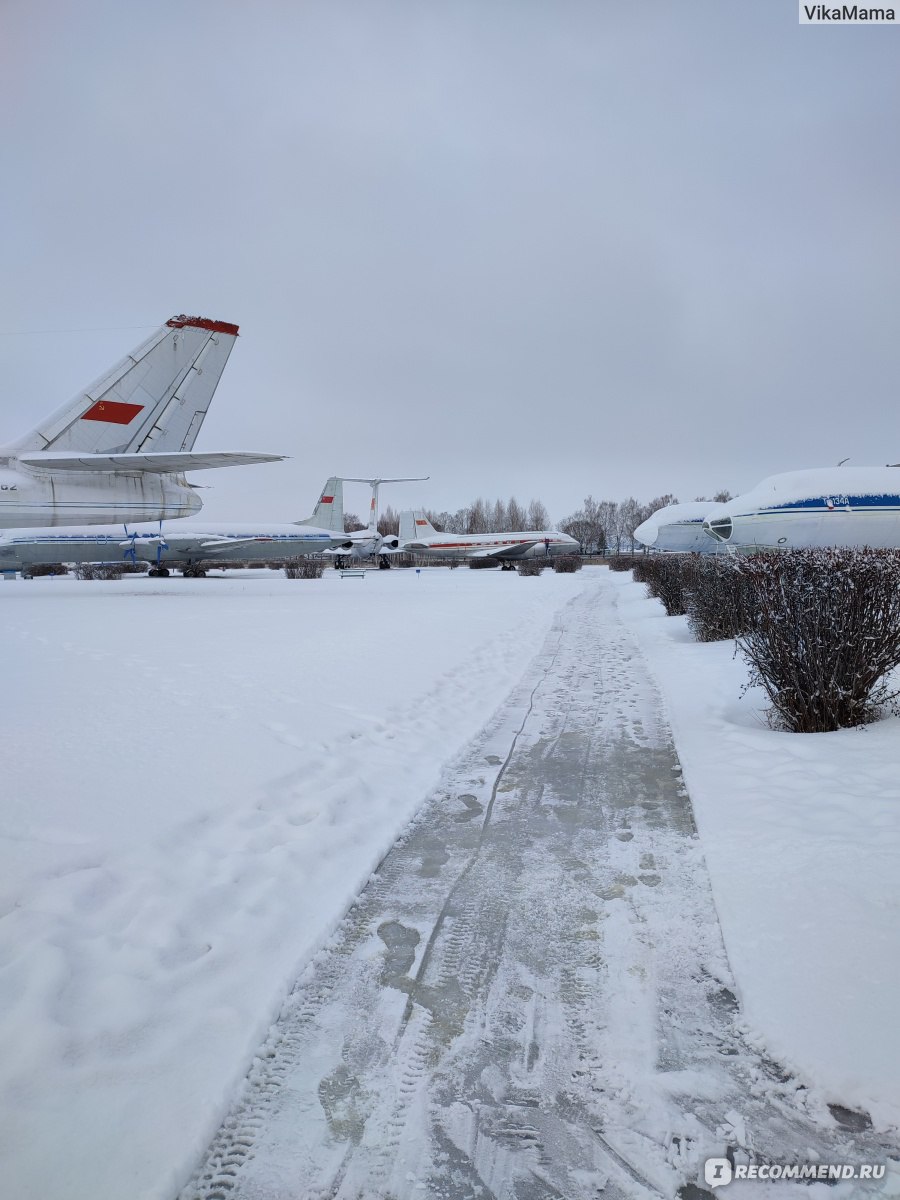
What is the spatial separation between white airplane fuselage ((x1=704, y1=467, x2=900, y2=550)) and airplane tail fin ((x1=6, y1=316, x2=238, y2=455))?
45.3 feet

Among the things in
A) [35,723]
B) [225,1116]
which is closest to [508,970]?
[225,1116]

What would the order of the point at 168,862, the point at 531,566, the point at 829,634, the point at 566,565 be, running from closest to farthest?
the point at 168,862, the point at 829,634, the point at 531,566, the point at 566,565

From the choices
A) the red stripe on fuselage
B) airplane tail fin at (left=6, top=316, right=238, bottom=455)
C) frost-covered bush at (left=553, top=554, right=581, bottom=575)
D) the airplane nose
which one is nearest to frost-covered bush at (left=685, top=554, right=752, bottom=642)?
the airplane nose

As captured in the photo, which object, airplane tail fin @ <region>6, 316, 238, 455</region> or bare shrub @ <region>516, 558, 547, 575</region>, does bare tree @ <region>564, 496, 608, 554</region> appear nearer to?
bare shrub @ <region>516, 558, 547, 575</region>

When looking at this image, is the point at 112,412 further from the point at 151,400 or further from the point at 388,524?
the point at 388,524

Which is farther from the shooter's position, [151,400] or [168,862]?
[151,400]

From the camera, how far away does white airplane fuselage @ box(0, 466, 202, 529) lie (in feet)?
46.8

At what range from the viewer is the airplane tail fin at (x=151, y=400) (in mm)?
14414

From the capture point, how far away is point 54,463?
13.9 metres

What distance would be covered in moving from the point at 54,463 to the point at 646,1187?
16275 millimetres

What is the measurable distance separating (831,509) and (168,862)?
14.7 m

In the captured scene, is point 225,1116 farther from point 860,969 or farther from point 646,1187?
point 860,969

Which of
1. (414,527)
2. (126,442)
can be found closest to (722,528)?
(126,442)

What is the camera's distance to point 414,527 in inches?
1809
